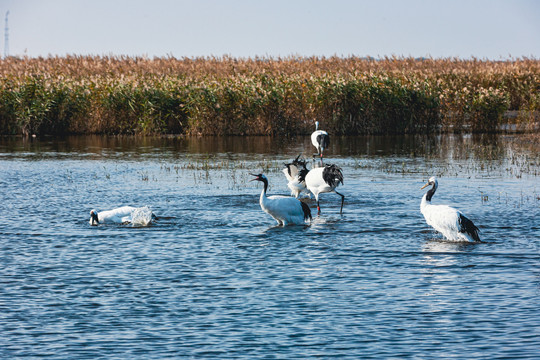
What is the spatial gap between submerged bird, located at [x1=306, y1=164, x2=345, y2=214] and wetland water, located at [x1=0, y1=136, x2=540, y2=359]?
491 mm

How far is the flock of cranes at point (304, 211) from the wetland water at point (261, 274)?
0.79 ft

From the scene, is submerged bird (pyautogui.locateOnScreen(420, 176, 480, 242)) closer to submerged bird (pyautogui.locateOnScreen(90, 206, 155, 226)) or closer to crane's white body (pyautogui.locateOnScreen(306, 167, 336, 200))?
crane's white body (pyautogui.locateOnScreen(306, 167, 336, 200))

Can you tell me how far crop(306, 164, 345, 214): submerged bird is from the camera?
15.9 m

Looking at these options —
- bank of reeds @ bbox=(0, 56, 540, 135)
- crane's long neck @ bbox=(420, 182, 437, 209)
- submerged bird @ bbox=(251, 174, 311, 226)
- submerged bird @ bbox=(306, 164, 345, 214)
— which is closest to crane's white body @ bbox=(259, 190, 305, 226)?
submerged bird @ bbox=(251, 174, 311, 226)

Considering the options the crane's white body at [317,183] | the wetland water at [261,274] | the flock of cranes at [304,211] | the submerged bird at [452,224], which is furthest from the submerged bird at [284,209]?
Result: the submerged bird at [452,224]

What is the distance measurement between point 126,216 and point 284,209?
285 centimetres

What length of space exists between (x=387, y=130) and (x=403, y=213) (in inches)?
857

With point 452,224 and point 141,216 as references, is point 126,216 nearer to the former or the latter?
point 141,216

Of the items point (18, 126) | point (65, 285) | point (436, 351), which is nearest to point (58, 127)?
point (18, 126)

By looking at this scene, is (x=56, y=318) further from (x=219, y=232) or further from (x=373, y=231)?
(x=373, y=231)

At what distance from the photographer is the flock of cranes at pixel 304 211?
12.2 m

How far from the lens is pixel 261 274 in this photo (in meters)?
10.5

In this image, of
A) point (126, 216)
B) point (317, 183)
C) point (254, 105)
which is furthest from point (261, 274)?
point (254, 105)

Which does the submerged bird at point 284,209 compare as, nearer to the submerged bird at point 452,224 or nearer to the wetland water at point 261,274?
the wetland water at point 261,274
